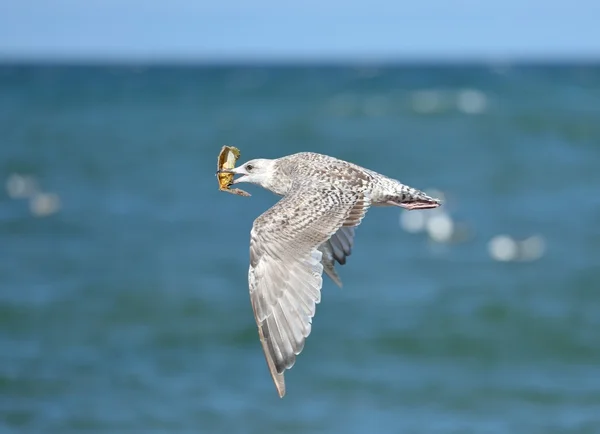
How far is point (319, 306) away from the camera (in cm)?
1329

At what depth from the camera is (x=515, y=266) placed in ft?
50.3

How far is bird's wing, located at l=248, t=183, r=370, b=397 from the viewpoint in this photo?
5.49m

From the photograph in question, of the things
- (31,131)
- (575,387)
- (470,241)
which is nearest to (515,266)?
(470,241)

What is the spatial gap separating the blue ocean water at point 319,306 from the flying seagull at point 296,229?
408 centimetres

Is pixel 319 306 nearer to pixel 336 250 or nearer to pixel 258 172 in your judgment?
pixel 336 250

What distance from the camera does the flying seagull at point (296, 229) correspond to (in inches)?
217

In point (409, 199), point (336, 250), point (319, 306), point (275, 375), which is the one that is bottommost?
point (275, 375)

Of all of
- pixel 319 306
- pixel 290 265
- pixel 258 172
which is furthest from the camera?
pixel 319 306

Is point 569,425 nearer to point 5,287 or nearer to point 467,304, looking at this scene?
point 467,304

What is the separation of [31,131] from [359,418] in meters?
21.1

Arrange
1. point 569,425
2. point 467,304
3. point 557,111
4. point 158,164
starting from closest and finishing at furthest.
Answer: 1. point 569,425
2. point 467,304
3. point 158,164
4. point 557,111

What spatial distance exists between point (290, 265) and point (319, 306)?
25.0 feet

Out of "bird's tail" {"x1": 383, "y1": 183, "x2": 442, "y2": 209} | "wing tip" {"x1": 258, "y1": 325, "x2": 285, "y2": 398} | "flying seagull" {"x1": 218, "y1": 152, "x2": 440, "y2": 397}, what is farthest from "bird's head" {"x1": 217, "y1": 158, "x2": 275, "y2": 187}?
"wing tip" {"x1": 258, "y1": 325, "x2": 285, "y2": 398}

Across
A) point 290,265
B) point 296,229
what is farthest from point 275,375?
point 296,229
